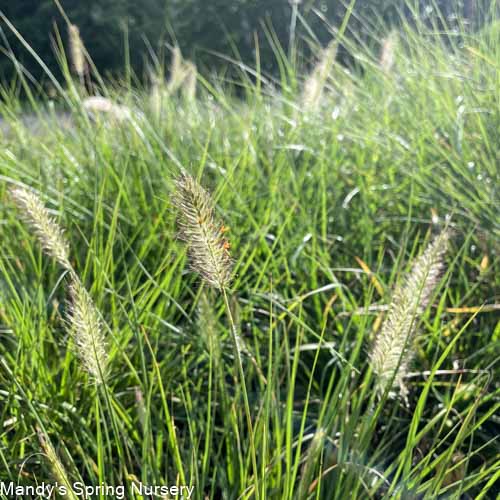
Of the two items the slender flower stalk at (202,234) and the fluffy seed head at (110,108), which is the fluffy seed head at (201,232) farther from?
the fluffy seed head at (110,108)

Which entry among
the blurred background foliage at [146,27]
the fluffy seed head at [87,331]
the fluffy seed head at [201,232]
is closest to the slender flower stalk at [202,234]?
the fluffy seed head at [201,232]

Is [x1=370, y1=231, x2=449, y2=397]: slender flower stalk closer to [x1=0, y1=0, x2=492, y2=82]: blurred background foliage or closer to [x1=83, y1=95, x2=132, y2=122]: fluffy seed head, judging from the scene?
[x1=83, y1=95, x2=132, y2=122]: fluffy seed head

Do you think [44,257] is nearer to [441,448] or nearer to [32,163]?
[32,163]

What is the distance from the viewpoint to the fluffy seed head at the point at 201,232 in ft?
2.89

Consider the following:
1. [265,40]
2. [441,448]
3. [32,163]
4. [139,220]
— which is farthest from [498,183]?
[265,40]

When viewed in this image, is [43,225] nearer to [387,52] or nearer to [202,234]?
[202,234]

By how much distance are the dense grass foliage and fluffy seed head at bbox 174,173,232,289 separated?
0.67ft

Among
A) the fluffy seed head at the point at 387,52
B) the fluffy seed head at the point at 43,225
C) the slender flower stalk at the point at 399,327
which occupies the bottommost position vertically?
the slender flower stalk at the point at 399,327

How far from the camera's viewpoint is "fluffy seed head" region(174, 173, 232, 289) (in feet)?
2.89

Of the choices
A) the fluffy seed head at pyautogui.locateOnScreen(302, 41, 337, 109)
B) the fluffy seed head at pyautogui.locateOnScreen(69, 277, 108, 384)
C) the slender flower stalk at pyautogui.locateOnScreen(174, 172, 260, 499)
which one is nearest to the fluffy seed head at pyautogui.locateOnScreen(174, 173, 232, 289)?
the slender flower stalk at pyautogui.locateOnScreen(174, 172, 260, 499)

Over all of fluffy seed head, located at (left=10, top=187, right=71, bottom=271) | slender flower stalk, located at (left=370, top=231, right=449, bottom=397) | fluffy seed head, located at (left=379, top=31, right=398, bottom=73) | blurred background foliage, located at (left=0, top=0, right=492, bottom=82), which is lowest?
blurred background foliage, located at (left=0, top=0, right=492, bottom=82)

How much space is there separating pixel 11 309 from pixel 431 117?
137 cm

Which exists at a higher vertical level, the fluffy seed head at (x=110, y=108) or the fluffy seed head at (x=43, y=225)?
the fluffy seed head at (x=43, y=225)

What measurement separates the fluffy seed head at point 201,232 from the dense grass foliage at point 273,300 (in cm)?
20
